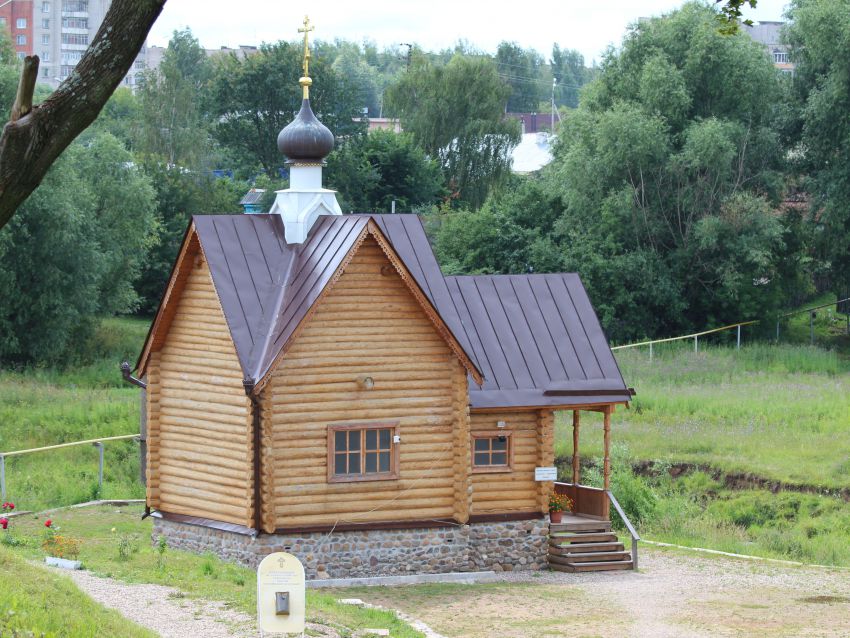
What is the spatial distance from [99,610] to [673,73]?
40392 millimetres

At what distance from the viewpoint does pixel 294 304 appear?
22.7 meters

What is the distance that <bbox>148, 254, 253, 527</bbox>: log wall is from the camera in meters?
22.7

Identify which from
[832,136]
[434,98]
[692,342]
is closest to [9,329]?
[692,342]

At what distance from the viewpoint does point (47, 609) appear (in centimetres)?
1431

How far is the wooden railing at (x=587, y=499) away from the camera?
2563 cm

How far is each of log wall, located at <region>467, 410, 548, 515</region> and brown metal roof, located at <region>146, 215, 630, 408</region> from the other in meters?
0.46

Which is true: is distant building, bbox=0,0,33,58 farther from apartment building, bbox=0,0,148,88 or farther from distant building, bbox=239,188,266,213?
distant building, bbox=239,188,266,213

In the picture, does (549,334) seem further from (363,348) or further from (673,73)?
(673,73)

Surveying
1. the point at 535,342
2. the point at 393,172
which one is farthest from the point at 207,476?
the point at 393,172

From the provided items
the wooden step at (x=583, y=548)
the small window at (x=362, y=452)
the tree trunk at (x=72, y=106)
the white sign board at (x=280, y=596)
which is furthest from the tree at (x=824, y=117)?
the tree trunk at (x=72, y=106)

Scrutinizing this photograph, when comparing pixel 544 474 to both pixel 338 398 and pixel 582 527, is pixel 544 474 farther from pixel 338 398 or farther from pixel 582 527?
pixel 338 398

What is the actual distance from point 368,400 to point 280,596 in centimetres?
783

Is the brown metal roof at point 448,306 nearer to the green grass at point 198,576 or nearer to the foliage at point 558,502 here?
the foliage at point 558,502

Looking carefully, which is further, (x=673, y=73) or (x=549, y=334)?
(x=673, y=73)
